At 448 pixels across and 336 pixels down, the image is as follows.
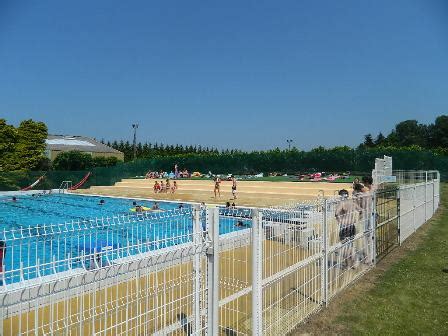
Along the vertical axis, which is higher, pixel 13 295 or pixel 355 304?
pixel 13 295

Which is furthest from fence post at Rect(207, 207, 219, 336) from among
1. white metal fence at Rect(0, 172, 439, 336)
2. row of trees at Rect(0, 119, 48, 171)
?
row of trees at Rect(0, 119, 48, 171)

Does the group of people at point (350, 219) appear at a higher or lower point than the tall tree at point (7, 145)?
lower

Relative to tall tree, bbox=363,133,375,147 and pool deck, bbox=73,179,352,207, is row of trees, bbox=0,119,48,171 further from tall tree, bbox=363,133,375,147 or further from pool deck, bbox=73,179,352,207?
tall tree, bbox=363,133,375,147

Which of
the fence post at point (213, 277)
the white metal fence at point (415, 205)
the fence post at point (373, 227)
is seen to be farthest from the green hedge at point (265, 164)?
the fence post at point (213, 277)

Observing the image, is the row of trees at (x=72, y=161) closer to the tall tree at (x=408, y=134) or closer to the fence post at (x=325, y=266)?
the fence post at (x=325, y=266)

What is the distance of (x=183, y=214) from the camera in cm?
382

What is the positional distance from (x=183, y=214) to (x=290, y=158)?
116 ft

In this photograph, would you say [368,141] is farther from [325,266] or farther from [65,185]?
[325,266]

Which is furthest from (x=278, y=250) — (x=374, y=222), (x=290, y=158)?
(x=290, y=158)

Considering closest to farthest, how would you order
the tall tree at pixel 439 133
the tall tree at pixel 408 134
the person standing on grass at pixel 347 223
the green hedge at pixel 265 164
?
the person standing on grass at pixel 347 223 < the green hedge at pixel 265 164 < the tall tree at pixel 439 133 < the tall tree at pixel 408 134

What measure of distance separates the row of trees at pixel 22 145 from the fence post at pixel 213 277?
44.3m

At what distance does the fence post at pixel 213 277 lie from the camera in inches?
141

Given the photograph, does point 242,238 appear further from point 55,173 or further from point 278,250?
point 55,173

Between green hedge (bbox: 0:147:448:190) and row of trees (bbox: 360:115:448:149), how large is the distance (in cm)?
5092
